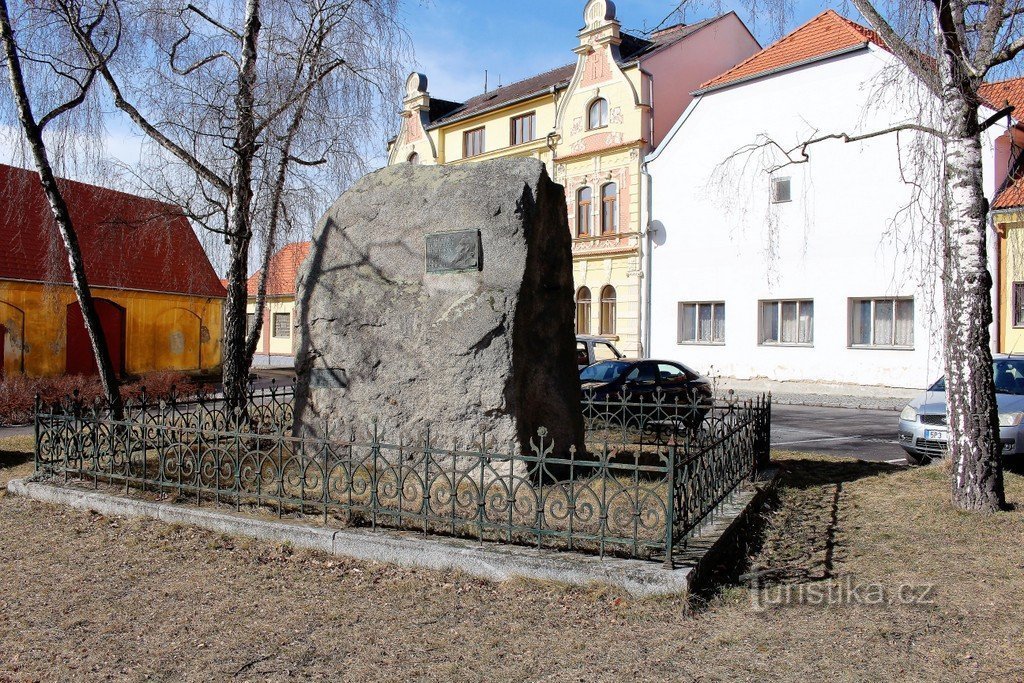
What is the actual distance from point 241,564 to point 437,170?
3.88 m

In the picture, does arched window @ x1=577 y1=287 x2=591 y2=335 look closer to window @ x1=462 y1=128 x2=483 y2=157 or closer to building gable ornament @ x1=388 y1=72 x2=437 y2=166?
window @ x1=462 y1=128 x2=483 y2=157

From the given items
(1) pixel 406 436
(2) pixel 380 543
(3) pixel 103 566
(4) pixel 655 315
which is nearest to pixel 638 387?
(1) pixel 406 436

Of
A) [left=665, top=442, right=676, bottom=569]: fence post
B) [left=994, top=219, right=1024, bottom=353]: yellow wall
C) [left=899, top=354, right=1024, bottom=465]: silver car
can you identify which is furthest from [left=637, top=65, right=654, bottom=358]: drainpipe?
[left=665, top=442, right=676, bottom=569]: fence post

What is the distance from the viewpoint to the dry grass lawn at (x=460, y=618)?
386 centimetres

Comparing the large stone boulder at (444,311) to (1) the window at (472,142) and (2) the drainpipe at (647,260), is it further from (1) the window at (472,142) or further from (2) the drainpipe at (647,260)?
(1) the window at (472,142)

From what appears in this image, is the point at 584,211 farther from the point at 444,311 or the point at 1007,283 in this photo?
the point at 444,311

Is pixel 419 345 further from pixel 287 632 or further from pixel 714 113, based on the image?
pixel 714 113

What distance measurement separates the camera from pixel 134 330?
21.9 m

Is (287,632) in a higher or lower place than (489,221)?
lower

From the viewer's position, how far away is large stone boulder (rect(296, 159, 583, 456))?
6.83 m

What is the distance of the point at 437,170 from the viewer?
7363 mm

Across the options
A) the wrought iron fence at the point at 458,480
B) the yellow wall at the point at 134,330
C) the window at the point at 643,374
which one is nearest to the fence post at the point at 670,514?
the wrought iron fence at the point at 458,480

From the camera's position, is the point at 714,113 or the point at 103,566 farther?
the point at 714,113

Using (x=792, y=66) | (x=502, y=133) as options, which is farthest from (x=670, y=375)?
(x=502, y=133)
